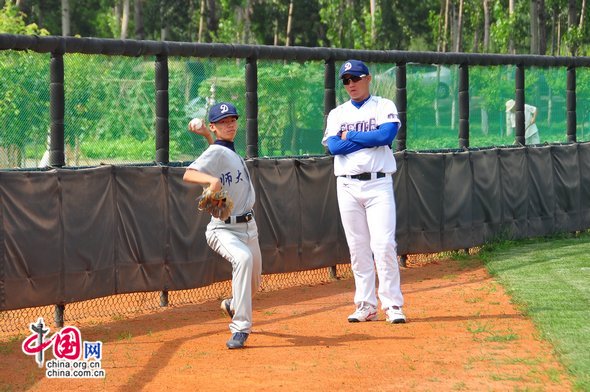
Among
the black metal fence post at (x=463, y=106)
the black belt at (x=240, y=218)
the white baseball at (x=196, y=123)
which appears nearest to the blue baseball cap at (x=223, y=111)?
the white baseball at (x=196, y=123)

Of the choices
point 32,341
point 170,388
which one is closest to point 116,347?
point 32,341

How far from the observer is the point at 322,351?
9.00 m

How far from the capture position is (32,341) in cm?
942

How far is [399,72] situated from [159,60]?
3870mm

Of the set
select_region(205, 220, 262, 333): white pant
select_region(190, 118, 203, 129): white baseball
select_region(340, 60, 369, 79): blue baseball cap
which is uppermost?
select_region(340, 60, 369, 79): blue baseball cap

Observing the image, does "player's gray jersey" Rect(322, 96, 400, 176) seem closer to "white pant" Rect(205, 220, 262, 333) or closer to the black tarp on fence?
"white pant" Rect(205, 220, 262, 333)

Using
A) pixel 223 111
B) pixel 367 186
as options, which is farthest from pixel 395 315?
pixel 223 111

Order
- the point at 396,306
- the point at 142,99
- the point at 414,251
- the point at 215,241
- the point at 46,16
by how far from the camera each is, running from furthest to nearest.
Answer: the point at 46,16
the point at 414,251
the point at 142,99
the point at 396,306
the point at 215,241

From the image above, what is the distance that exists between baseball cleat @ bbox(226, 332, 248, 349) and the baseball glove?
91 cm

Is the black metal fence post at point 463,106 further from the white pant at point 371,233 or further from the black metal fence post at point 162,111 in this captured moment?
the white pant at point 371,233

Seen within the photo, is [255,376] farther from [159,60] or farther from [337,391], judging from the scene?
[159,60]

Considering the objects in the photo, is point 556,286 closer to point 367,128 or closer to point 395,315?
point 395,315

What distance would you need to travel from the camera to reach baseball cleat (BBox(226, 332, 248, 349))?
29.8 feet

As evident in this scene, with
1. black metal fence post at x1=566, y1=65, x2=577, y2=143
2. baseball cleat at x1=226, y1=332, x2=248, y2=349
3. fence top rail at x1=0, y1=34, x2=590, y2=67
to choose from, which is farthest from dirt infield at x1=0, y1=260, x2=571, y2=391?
black metal fence post at x1=566, y1=65, x2=577, y2=143
